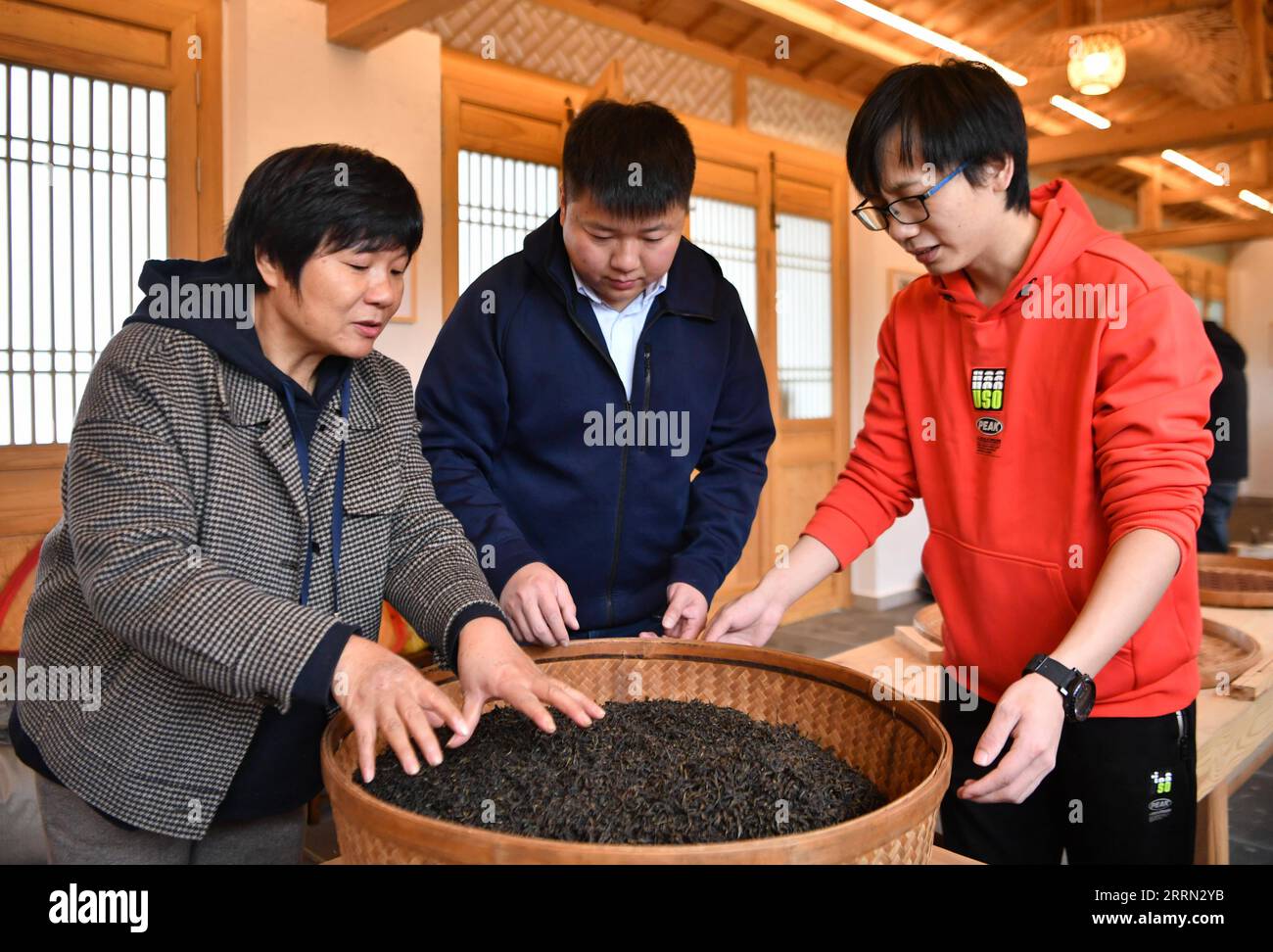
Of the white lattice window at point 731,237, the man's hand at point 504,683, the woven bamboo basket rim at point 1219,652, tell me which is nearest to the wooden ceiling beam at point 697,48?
the white lattice window at point 731,237

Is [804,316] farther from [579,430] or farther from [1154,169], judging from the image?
[1154,169]

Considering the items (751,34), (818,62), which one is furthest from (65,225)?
(818,62)

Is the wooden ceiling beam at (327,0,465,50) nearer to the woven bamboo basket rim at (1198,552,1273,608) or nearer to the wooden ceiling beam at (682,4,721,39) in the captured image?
the wooden ceiling beam at (682,4,721,39)

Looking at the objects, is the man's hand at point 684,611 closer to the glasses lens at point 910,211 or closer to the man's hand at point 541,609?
the man's hand at point 541,609

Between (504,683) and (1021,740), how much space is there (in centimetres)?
52

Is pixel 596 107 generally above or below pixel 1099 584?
above

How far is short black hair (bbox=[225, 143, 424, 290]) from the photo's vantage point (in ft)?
3.68

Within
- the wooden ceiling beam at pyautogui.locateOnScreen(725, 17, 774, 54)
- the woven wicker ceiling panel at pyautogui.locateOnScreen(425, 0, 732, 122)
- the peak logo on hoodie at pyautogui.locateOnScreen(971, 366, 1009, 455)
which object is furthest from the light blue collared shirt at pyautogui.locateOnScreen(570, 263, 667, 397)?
the wooden ceiling beam at pyautogui.locateOnScreen(725, 17, 774, 54)

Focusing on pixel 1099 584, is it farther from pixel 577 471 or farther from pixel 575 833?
pixel 577 471

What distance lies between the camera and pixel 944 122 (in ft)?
3.93

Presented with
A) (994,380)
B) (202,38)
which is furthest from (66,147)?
(994,380)
